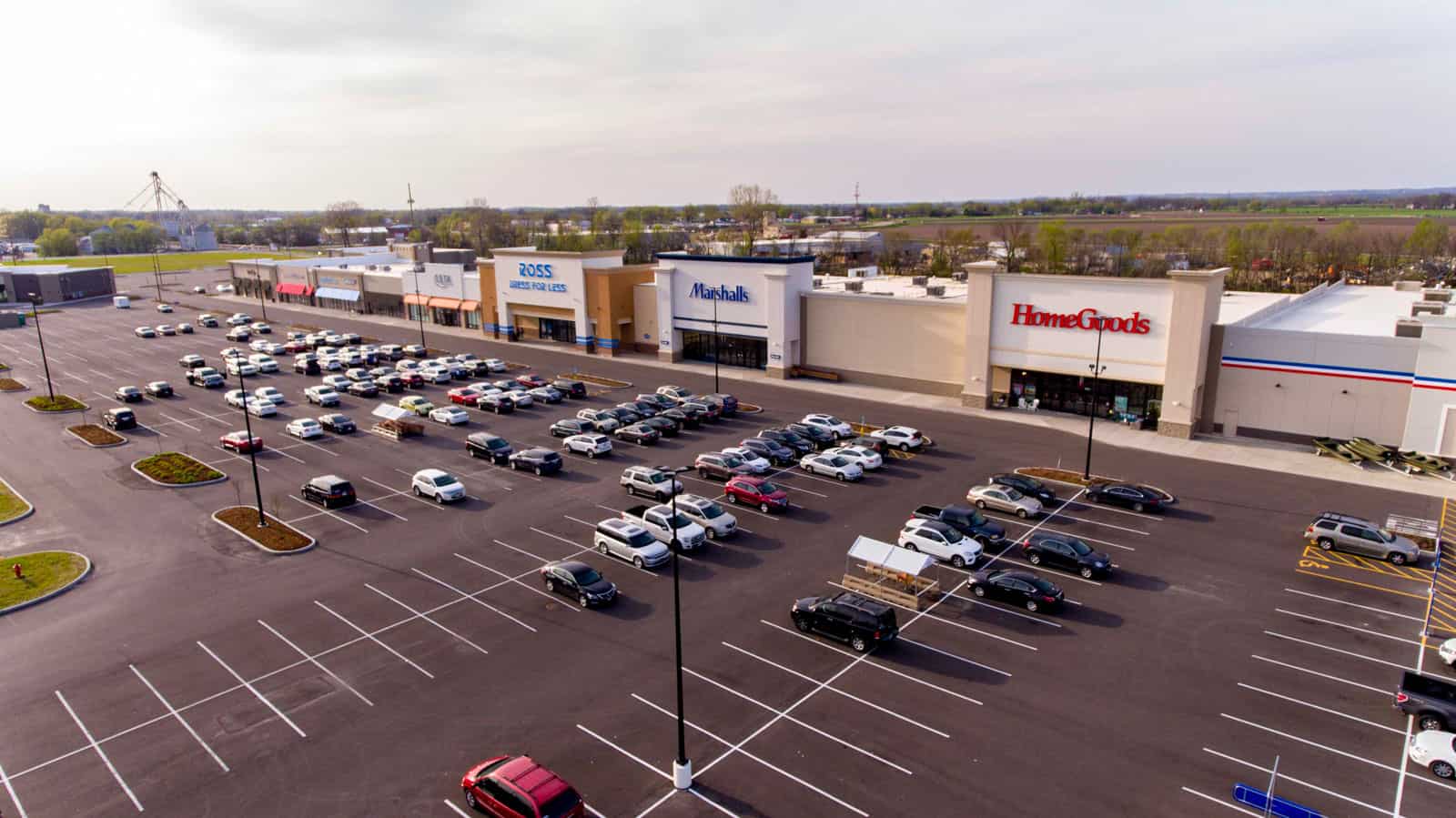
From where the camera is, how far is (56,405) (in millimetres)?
55031

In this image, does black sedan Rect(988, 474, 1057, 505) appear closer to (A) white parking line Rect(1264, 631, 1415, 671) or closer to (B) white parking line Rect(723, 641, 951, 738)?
(A) white parking line Rect(1264, 631, 1415, 671)

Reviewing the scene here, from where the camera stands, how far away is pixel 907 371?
5597cm

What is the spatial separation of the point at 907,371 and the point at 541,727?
41.2m

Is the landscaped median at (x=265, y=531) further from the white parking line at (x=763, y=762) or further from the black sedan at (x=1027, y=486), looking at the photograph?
the black sedan at (x=1027, y=486)

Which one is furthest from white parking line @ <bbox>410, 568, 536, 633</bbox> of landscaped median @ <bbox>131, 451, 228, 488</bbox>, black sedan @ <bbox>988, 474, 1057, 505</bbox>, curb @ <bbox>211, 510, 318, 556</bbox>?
black sedan @ <bbox>988, 474, 1057, 505</bbox>

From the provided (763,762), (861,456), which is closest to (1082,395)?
(861,456)

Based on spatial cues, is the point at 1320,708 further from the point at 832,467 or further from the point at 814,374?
the point at 814,374

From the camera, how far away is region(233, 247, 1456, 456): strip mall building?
41.1 metres

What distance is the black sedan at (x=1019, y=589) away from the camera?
2559cm

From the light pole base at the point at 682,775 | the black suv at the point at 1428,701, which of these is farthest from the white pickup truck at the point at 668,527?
the black suv at the point at 1428,701

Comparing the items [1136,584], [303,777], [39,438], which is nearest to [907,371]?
[1136,584]

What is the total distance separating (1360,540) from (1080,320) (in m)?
20.7

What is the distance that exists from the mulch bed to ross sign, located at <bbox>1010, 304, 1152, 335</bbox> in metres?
40.2

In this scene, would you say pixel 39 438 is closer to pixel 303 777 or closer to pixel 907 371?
pixel 303 777
